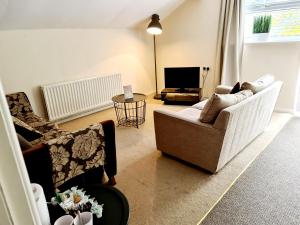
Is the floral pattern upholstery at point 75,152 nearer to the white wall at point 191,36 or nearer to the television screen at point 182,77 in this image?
the television screen at point 182,77

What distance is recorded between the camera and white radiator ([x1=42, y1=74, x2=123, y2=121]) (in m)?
3.63

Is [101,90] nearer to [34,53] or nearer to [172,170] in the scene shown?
[34,53]

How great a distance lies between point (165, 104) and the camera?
473 cm

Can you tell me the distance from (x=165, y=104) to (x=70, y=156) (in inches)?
126

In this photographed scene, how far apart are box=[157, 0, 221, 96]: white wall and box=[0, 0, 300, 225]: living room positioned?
0.02 m

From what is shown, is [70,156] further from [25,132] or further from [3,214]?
[3,214]

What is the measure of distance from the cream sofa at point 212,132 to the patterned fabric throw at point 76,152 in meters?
0.83

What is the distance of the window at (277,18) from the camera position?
355 cm

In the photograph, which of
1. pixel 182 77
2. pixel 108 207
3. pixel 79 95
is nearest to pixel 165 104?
pixel 182 77

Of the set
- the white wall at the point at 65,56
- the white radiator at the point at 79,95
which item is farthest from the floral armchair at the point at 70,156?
the white wall at the point at 65,56

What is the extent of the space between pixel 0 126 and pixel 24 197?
6.8 inches

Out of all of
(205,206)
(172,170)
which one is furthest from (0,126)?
(172,170)

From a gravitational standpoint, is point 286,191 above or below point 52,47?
below

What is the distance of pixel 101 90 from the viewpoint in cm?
438
